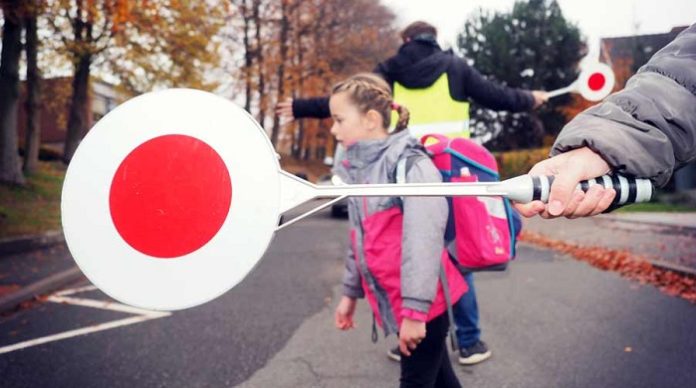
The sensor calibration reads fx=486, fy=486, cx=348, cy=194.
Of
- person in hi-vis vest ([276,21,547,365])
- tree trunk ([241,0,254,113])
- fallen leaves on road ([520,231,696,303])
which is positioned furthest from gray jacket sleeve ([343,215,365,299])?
tree trunk ([241,0,254,113])

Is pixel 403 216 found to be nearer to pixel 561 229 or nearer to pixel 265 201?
pixel 265 201

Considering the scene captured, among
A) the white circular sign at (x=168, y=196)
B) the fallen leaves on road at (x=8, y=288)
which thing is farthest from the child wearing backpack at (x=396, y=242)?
the fallen leaves on road at (x=8, y=288)

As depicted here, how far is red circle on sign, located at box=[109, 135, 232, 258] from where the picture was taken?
3.17ft

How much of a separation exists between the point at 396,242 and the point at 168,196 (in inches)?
43.1

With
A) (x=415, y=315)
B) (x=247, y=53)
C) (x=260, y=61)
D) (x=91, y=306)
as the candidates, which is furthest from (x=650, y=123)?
(x=260, y=61)

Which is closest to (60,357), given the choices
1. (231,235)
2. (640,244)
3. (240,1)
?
(231,235)

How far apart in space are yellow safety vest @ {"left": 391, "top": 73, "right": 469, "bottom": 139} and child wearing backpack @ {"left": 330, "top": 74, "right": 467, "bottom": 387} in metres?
0.72

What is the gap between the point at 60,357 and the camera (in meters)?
3.41

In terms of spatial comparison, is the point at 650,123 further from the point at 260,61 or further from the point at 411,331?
the point at 260,61

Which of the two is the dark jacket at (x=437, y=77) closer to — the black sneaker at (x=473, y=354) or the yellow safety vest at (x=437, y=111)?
the yellow safety vest at (x=437, y=111)

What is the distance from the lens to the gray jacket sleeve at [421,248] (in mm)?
1756

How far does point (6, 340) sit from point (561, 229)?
9258 mm

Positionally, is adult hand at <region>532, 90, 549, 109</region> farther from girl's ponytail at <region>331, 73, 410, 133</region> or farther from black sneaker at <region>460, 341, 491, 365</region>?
black sneaker at <region>460, 341, 491, 365</region>

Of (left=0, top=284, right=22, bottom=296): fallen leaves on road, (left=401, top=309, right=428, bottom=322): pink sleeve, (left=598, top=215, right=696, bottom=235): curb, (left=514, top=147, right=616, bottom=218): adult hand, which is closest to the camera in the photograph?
(left=514, top=147, right=616, bottom=218): adult hand
